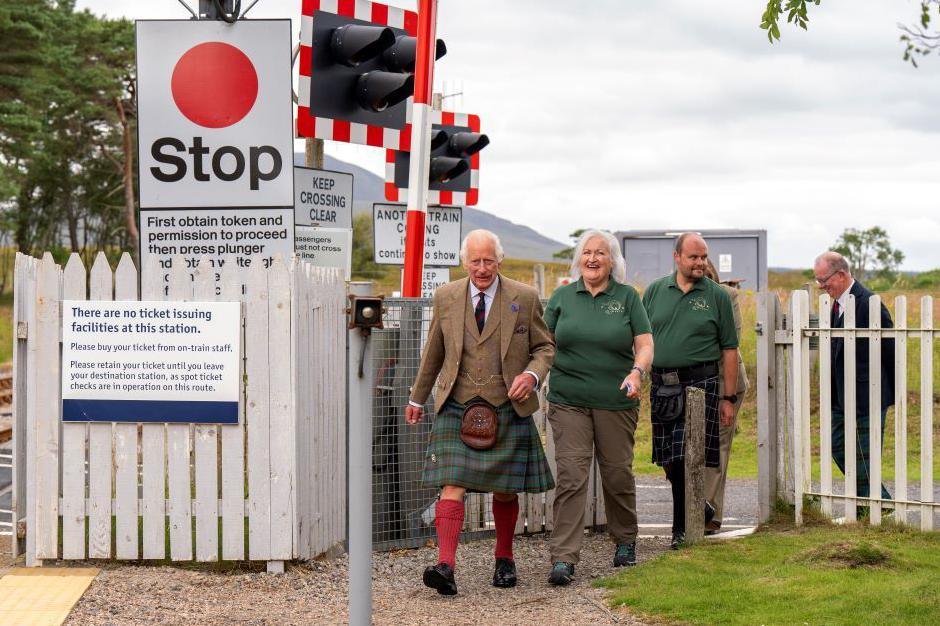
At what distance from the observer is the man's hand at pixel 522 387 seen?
7215 mm

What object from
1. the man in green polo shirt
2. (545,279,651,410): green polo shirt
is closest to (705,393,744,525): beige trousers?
the man in green polo shirt

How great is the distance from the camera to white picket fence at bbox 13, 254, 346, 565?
25.2 ft

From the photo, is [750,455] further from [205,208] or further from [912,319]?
[205,208]

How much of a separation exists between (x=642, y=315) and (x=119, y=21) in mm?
57275

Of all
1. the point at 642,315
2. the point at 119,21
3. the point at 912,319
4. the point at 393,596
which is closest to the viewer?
the point at 393,596

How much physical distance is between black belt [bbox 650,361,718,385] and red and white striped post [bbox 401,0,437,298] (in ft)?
6.25

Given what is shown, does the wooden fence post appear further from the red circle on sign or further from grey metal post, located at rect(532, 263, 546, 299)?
grey metal post, located at rect(532, 263, 546, 299)

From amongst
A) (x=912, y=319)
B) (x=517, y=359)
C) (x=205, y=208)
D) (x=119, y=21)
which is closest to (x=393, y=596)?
(x=517, y=359)

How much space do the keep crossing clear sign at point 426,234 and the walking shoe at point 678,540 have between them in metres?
5.07

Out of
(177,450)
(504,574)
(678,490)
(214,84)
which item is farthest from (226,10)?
(678,490)

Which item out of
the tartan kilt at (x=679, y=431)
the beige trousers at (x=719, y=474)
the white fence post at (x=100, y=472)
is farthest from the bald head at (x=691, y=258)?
the white fence post at (x=100, y=472)

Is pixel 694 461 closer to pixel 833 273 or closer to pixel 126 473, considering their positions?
pixel 833 273

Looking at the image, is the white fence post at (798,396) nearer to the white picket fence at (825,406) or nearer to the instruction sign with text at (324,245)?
the white picket fence at (825,406)

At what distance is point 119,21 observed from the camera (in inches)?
2393
